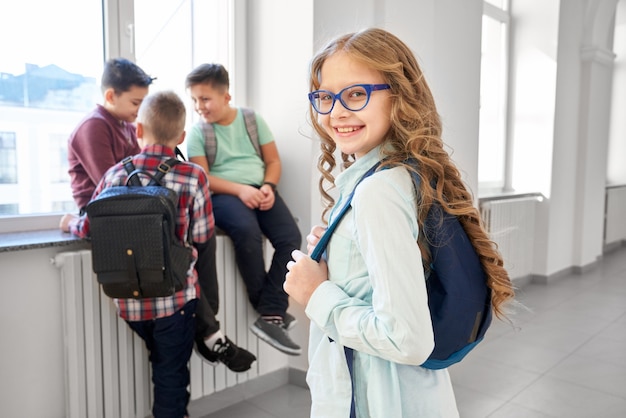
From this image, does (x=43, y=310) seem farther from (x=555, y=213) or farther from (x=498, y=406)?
(x=555, y=213)

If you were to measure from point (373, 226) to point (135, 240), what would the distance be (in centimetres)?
101

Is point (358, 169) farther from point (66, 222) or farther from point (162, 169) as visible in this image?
point (66, 222)

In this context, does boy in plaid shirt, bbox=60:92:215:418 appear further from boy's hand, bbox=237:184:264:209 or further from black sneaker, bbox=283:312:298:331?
black sneaker, bbox=283:312:298:331

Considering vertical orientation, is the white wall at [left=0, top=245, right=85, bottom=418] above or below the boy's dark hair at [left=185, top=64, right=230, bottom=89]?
below

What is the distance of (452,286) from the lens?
827 mm

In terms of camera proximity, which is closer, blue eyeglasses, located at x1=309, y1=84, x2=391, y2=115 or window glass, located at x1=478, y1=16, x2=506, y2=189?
blue eyeglasses, located at x1=309, y1=84, x2=391, y2=115

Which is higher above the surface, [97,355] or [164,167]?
[164,167]

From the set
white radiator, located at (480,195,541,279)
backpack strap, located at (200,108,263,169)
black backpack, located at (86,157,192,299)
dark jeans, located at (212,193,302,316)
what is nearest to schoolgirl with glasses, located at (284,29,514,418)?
black backpack, located at (86,157,192,299)

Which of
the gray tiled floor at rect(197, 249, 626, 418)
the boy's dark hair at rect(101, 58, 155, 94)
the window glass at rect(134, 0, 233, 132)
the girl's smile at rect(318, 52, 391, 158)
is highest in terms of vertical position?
the window glass at rect(134, 0, 233, 132)

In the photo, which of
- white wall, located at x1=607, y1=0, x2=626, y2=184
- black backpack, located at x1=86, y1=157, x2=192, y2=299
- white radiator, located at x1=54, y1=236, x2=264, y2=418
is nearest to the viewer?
black backpack, located at x1=86, y1=157, x2=192, y2=299

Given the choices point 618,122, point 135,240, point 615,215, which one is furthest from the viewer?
point 618,122

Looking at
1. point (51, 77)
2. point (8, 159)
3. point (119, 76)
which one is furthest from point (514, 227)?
point (8, 159)

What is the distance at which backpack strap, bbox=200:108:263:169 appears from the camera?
2.25m

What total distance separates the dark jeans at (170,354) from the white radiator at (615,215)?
20.2 feet
